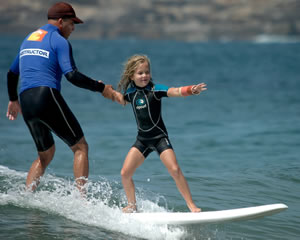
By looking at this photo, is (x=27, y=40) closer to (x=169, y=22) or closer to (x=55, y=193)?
(x=55, y=193)

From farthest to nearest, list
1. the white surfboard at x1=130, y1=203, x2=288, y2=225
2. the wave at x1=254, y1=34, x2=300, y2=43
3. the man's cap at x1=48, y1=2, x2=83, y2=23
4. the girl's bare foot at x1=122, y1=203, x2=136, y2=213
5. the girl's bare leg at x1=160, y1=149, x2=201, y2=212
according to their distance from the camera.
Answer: the wave at x1=254, y1=34, x2=300, y2=43
the man's cap at x1=48, y1=2, x2=83, y2=23
the girl's bare foot at x1=122, y1=203, x2=136, y2=213
the girl's bare leg at x1=160, y1=149, x2=201, y2=212
the white surfboard at x1=130, y1=203, x2=288, y2=225

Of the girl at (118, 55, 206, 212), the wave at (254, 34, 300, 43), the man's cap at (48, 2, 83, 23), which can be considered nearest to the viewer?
the girl at (118, 55, 206, 212)

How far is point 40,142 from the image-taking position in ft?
20.2

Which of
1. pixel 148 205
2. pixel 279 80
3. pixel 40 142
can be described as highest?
pixel 279 80

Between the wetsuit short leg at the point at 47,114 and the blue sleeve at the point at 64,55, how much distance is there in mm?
303

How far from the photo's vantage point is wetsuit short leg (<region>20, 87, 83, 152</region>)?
19.3 feet

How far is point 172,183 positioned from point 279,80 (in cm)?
2588

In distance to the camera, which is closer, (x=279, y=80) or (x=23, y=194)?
(x=23, y=194)

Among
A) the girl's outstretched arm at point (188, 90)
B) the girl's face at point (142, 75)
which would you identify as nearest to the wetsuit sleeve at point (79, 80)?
the girl's face at point (142, 75)

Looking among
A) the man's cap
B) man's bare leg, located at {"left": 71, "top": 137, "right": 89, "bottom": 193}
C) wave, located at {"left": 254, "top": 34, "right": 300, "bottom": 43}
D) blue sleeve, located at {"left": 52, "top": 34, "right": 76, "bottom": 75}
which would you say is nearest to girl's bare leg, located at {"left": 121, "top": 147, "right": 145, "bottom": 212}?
man's bare leg, located at {"left": 71, "top": 137, "right": 89, "bottom": 193}

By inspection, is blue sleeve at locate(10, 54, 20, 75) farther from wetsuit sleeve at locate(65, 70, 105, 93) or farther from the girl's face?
the girl's face

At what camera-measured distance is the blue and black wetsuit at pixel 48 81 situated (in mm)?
5863

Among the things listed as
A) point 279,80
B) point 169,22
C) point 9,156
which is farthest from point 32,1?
point 9,156

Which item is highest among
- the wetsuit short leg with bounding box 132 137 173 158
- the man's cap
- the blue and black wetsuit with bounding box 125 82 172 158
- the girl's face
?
the man's cap
